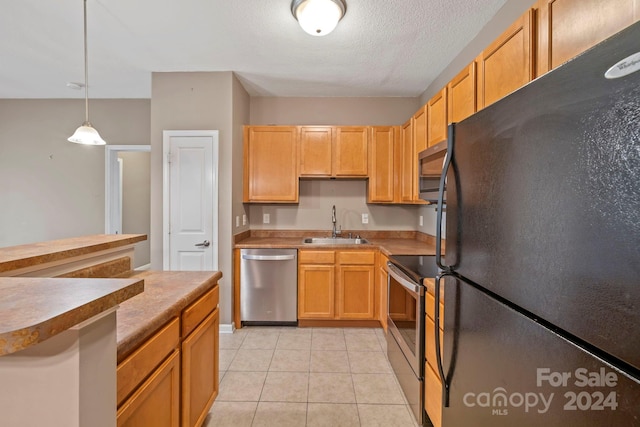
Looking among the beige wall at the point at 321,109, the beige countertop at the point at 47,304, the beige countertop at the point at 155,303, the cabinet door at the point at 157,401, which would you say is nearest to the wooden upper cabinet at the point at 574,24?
the beige countertop at the point at 47,304

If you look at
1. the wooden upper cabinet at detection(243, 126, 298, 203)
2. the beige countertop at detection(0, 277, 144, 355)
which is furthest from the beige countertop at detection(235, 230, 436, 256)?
the beige countertop at detection(0, 277, 144, 355)

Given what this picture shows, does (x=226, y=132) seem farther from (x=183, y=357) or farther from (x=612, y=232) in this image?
(x=612, y=232)

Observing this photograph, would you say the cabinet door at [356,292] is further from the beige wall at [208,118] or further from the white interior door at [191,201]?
the white interior door at [191,201]

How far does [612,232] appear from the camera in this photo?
1.69 ft

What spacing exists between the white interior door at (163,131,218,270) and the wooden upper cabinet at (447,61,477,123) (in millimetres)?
2289

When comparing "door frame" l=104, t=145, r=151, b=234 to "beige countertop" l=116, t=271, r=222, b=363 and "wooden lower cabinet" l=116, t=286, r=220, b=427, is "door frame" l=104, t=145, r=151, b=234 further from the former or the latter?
"wooden lower cabinet" l=116, t=286, r=220, b=427

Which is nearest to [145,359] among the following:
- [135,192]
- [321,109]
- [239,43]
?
[239,43]

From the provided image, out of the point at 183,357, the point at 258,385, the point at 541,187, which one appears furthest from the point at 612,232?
the point at 258,385

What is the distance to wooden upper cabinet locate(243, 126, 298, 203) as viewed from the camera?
3354 mm

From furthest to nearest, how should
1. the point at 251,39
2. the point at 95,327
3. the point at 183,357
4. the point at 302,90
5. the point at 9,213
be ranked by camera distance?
the point at 9,213, the point at 302,90, the point at 251,39, the point at 183,357, the point at 95,327

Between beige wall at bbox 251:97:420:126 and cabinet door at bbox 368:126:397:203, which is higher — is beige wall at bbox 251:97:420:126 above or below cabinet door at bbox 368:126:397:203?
above

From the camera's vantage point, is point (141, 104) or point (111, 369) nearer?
point (111, 369)

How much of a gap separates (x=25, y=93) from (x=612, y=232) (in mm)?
5576

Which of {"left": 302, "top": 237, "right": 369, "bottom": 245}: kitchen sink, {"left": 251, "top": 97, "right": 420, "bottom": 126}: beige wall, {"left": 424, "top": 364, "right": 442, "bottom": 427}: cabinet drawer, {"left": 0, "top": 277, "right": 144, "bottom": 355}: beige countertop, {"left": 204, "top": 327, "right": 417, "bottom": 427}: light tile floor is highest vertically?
{"left": 251, "top": 97, "right": 420, "bottom": 126}: beige wall
